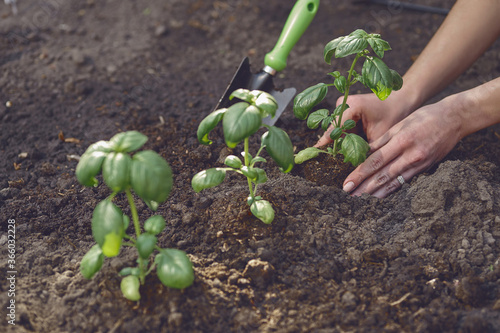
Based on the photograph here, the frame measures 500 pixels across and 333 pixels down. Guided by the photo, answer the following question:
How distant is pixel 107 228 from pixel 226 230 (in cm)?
59

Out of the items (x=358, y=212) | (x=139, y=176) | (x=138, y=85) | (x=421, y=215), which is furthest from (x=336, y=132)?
(x=138, y=85)

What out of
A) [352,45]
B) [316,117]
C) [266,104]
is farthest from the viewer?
[316,117]

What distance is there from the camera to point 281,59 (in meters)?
2.54

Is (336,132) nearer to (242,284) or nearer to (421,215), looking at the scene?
(421,215)

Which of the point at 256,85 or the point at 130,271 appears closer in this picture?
the point at 130,271

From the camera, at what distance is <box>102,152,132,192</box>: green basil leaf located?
55.2 inches

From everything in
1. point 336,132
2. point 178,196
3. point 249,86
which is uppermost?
point 336,132

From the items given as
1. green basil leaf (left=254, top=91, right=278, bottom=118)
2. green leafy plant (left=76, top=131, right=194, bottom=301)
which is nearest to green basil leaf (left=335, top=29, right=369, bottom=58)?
green basil leaf (left=254, top=91, right=278, bottom=118)

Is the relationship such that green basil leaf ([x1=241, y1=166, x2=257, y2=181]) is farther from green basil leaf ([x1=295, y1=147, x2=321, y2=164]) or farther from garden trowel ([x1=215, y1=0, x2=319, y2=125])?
garden trowel ([x1=215, y1=0, x2=319, y2=125])

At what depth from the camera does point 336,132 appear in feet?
6.90

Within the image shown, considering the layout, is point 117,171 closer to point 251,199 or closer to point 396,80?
point 251,199

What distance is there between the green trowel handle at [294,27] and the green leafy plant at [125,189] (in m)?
1.26

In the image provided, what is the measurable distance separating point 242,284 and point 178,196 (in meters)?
0.66

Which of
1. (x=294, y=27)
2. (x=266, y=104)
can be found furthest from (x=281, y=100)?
(x=266, y=104)
